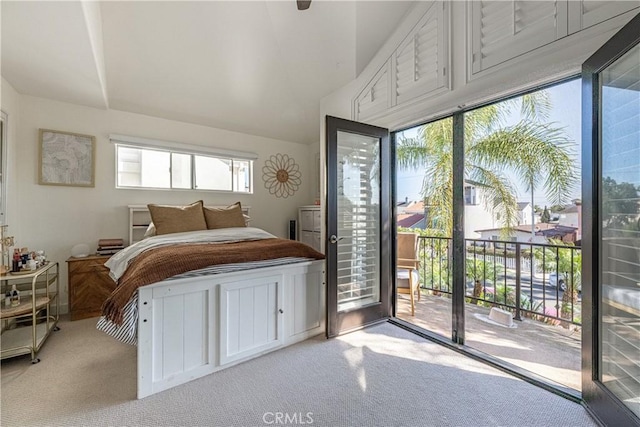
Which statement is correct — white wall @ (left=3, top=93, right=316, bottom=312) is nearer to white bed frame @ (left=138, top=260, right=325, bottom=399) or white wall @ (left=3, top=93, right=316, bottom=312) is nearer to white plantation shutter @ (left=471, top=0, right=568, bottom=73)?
white bed frame @ (left=138, top=260, right=325, bottom=399)

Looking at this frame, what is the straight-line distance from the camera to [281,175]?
449 cm

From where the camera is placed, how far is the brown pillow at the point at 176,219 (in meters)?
2.87

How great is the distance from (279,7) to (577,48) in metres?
2.37

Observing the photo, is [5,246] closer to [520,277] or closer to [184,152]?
[184,152]

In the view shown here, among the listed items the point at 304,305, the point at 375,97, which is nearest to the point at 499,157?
the point at 375,97

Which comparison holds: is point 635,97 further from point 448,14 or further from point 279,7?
point 279,7

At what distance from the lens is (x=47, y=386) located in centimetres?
172

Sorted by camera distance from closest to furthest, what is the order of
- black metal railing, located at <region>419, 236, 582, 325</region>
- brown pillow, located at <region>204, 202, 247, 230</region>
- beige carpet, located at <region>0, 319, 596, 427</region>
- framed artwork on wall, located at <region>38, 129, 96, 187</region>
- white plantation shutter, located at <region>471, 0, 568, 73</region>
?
beige carpet, located at <region>0, 319, 596, 427</region> → white plantation shutter, located at <region>471, 0, 568, 73</region> → black metal railing, located at <region>419, 236, 582, 325</region> → framed artwork on wall, located at <region>38, 129, 96, 187</region> → brown pillow, located at <region>204, 202, 247, 230</region>

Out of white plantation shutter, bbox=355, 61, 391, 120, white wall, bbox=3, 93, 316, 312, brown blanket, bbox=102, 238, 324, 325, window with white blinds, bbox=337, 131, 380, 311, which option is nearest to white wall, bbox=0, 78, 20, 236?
white wall, bbox=3, 93, 316, 312

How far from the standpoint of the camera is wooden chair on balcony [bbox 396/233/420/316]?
9.93ft

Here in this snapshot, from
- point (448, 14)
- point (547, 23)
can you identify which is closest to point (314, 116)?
point (448, 14)

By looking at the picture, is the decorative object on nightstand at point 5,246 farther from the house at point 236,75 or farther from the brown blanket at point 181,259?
the brown blanket at point 181,259

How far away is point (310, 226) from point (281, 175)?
A: 1018 millimetres

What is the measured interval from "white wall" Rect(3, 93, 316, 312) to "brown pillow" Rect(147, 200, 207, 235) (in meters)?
0.67
